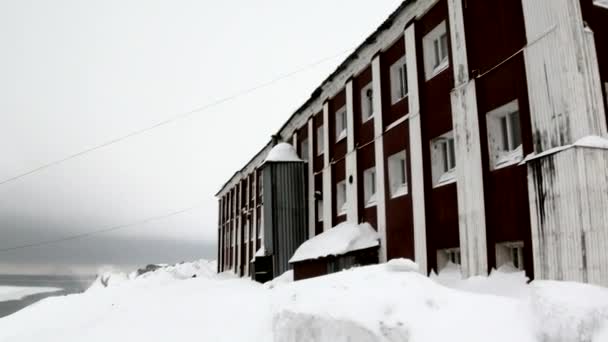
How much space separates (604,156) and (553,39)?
7.85 feet

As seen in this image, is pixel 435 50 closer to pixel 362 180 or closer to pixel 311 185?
pixel 362 180

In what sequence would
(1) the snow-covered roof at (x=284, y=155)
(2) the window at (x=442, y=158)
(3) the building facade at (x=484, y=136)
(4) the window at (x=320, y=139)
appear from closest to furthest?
(3) the building facade at (x=484, y=136), (2) the window at (x=442, y=158), (4) the window at (x=320, y=139), (1) the snow-covered roof at (x=284, y=155)

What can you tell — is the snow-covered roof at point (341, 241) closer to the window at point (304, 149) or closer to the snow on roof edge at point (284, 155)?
the snow on roof edge at point (284, 155)

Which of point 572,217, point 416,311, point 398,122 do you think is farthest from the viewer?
point 398,122

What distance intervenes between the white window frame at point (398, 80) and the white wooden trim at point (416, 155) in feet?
3.38

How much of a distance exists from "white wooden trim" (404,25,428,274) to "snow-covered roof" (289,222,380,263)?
2103 millimetres

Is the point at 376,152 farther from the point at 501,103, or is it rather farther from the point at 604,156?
the point at 604,156

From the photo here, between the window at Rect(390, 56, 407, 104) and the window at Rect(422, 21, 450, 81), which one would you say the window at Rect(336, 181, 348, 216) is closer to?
the window at Rect(390, 56, 407, 104)

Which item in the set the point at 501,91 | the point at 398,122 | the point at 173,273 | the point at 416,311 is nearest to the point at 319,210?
the point at 398,122

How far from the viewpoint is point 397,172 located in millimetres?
14555

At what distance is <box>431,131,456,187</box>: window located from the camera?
Result: 1210 cm

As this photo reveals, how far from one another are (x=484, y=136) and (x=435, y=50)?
149 inches

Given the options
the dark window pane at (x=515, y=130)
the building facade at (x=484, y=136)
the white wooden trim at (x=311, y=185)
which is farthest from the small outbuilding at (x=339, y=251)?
the dark window pane at (x=515, y=130)

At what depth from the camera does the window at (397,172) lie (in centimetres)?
1432
